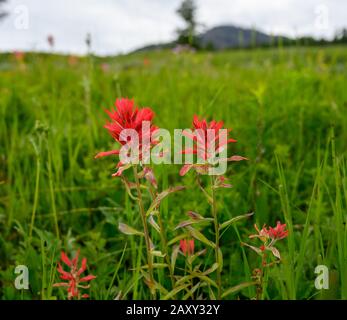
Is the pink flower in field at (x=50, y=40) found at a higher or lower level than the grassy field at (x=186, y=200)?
higher

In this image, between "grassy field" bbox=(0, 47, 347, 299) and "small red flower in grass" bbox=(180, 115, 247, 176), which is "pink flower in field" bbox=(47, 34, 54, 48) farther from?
"small red flower in grass" bbox=(180, 115, 247, 176)

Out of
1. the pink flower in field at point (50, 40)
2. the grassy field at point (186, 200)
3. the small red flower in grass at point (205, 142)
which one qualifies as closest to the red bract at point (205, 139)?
the small red flower in grass at point (205, 142)

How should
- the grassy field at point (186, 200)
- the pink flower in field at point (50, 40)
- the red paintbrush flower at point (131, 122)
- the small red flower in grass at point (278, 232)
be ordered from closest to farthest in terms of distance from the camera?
the red paintbrush flower at point (131, 122) → the small red flower in grass at point (278, 232) → the grassy field at point (186, 200) → the pink flower in field at point (50, 40)

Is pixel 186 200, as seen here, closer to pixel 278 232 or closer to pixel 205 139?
pixel 278 232

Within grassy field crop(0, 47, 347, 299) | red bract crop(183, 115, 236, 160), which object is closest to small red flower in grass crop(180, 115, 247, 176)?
red bract crop(183, 115, 236, 160)

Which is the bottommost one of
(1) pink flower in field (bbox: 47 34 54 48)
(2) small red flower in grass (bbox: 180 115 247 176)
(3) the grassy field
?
(3) the grassy field

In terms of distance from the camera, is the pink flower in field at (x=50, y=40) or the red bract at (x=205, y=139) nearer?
the red bract at (x=205, y=139)

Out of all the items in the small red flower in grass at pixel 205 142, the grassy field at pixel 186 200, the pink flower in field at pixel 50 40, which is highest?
the pink flower in field at pixel 50 40

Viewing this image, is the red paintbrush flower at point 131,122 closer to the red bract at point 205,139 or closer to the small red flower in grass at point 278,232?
the red bract at point 205,139

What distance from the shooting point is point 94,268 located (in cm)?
148

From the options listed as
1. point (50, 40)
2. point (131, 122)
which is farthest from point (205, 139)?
point (50, 40)
